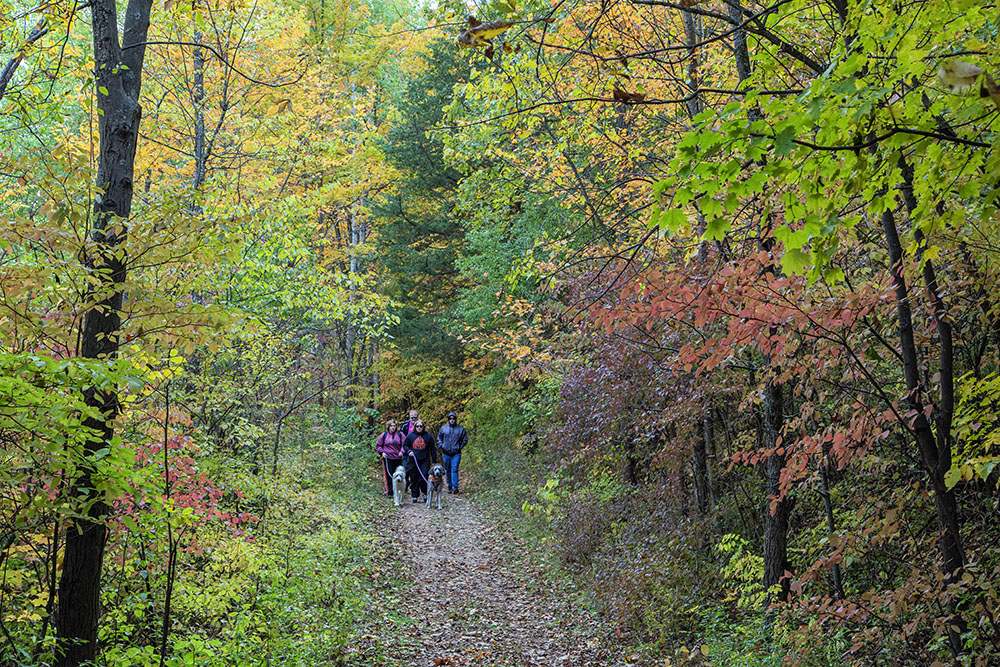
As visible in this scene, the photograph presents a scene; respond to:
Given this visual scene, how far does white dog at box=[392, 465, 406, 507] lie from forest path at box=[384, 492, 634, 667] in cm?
202

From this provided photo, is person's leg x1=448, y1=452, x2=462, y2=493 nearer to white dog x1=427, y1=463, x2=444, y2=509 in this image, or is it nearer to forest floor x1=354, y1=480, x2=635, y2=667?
white dog x1=427, y1=463, x2=444, y2=509

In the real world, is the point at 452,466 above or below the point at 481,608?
above

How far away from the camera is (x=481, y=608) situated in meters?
9.02

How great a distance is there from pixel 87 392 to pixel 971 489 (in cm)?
636

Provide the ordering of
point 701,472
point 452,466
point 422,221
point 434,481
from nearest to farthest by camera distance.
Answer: point 701,472 < point 434,481 < point 452,466 < point 422,221

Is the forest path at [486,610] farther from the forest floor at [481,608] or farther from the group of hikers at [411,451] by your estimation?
the group of hikers at [411,451]

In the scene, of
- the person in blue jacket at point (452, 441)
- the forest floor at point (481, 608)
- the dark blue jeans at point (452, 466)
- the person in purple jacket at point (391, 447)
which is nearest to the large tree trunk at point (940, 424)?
the forest floor at point (481, 608)

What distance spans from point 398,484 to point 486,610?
7061mm

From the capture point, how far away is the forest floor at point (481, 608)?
7.30 meters

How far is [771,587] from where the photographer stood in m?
5.88

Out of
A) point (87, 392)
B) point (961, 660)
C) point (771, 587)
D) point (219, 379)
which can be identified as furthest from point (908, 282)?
point (219, 379)

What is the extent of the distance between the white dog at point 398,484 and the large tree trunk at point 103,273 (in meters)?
11.2

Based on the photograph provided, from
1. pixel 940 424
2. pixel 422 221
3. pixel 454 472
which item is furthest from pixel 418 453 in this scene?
pixel 940 424

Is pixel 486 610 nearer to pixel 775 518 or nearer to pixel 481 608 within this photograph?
pixel 481 608
